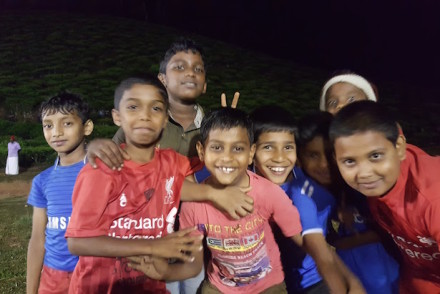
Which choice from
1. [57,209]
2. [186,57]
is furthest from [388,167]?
[57,209]

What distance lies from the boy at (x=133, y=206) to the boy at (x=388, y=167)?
24.5 inches

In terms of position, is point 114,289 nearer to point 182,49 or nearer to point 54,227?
point 54,227

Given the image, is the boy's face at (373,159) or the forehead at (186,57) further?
the forehead at (186,57)

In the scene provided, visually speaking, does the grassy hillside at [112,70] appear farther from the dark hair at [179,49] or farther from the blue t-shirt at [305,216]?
the blue t-shirt at [305,216]

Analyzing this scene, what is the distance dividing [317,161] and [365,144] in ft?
1.70

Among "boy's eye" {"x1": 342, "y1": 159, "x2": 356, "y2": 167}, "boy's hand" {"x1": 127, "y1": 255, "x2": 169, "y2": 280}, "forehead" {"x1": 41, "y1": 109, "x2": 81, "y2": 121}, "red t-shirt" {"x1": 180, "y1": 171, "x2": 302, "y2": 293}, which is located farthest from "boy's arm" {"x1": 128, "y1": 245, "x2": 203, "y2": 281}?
"forehead" {"x1": 41, "y1": 109, "x2": 81, "y2": 121}

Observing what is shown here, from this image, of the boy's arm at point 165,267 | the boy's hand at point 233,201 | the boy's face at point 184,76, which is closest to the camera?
the boy's arm at point 165,267

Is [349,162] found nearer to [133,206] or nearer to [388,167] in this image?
[388,167]

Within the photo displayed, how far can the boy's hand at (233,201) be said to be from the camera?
1.93 metres

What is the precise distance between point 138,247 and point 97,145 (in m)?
0.55

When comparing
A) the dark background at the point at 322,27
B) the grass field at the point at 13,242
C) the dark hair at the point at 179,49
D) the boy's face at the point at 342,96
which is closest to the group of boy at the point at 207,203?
the boy's face at the point at 342,96

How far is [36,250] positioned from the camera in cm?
229

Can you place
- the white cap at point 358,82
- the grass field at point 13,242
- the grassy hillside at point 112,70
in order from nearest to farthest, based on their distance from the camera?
the white cap at point 358,82 → the grass field at point 13,242 → the grassy hillside at point 112,70

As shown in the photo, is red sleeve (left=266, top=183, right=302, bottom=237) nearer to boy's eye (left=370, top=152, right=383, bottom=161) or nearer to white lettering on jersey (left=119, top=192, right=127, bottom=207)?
boy's eye (left=370, top=152, right=383, bottom=161)
